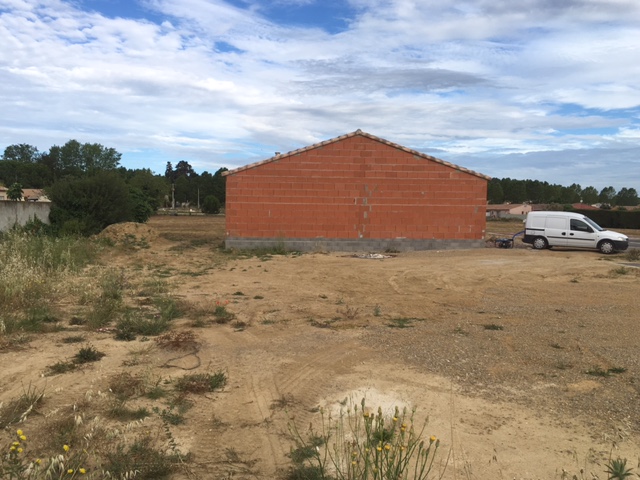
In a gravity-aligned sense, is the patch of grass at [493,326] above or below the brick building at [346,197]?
below

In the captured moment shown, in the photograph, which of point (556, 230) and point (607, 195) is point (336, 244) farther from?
point (607, 195)

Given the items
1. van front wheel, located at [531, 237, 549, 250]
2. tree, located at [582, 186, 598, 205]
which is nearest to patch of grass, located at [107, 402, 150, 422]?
van front wheel, located at [531, 237, 549, 250]

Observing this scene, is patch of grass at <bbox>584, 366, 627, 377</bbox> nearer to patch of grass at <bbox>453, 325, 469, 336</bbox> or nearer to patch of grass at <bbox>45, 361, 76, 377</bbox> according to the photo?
patch of grass at <bbox>453, 325, 469, 336</bbox>

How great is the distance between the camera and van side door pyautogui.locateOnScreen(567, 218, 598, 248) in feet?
74.0

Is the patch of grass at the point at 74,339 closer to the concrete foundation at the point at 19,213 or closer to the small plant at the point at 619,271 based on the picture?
the small plant at the point at 619,271

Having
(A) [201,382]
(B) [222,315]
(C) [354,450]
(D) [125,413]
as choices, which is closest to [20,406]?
(D) [125,413]

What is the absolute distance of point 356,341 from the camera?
7934 millimetres

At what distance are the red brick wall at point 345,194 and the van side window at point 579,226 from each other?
15.8 feet

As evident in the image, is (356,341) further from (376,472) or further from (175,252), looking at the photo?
(175,252)

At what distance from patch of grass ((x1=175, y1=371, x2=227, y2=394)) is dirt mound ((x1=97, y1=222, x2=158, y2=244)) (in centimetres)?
1955

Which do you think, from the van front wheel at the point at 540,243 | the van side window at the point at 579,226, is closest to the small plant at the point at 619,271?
the van side window at the point at 579,226

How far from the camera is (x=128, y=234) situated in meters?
25.0

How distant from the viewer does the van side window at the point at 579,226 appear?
22.7 m

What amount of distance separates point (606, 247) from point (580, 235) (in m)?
1.11
